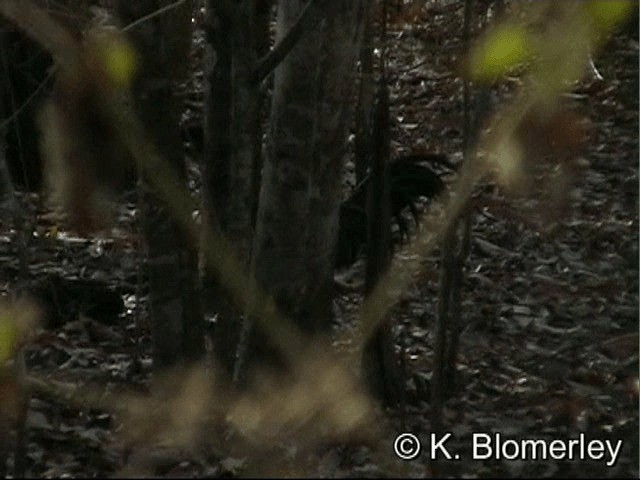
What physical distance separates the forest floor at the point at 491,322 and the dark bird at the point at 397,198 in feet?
1.44

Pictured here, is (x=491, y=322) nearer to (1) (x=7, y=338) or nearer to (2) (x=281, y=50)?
(2) (x=281, y=50)

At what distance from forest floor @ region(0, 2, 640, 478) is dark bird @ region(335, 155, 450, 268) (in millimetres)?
439

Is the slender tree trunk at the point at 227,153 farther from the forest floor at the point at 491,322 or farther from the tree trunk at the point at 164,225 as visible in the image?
the forest floor at the point at 491,322

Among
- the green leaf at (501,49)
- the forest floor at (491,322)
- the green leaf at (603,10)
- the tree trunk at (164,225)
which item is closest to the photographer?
the green leaf at (603,10)

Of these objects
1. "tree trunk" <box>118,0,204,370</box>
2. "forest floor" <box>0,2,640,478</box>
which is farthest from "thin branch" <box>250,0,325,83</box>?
"forest floor" <box>0,2,640,478</box>

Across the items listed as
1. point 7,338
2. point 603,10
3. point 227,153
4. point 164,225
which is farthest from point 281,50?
point 603,10

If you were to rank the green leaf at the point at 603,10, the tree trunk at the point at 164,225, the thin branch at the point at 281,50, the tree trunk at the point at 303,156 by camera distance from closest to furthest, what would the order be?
the green leaf at the point at 603,10 < the thin branch at the point at 281,50 < the tree trunk at the point at 164,225 < the tree trunk at the point at 303,156

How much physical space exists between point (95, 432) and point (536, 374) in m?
2.53

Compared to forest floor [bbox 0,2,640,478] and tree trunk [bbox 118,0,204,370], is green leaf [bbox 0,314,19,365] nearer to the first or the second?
forest floor [bbox 0,2,640,478]

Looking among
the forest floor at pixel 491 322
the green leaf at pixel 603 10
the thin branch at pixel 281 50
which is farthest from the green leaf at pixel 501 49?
the forest floor at pixel 491 322

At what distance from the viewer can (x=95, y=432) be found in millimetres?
6391

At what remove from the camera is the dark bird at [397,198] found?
9781 millimetres

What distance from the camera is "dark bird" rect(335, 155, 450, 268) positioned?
9781 millimetres

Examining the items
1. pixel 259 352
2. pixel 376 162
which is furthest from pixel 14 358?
pixel 376 162
